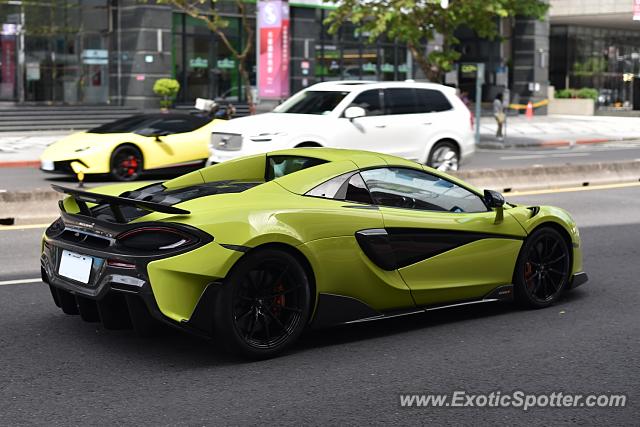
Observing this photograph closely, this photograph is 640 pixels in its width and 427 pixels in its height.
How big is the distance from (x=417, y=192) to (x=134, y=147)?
1171 cm

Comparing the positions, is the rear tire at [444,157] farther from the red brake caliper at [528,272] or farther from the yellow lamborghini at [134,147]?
the red brake caliper at [528,272]

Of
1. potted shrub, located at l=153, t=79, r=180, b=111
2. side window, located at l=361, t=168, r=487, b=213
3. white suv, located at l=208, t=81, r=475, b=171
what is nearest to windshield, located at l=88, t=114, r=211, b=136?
white suv, located at l=208, t=81, r=475, b=171

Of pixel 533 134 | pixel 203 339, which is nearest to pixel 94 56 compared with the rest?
pixel 533 134

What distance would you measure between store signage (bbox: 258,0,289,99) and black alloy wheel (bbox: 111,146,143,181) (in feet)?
46.4

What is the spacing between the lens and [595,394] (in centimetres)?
543

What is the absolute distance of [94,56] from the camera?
35812mm

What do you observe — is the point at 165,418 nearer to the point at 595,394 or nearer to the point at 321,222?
the point at 321,222

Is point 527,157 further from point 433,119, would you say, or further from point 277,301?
point 277,301

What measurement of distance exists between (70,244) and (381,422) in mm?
2357

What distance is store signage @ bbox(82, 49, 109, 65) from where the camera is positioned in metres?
35.8

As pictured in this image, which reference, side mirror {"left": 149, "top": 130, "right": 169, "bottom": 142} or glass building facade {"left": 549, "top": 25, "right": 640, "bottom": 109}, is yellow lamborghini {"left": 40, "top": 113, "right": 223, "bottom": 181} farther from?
glass building facade {"left": 549, "top": 25, "right": 640, "bottom": 109}

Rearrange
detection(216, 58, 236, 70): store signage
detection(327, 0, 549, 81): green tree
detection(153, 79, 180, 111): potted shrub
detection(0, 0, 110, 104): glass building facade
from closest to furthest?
detection(327, 0, 549, 81): green tree, detection(0, 0, 110, 104): glass building facade, detection(153, 79, 180, 111): potted shrub, detection(216, 58, 236, 70): store signage

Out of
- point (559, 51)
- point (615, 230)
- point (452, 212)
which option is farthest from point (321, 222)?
point (559, 51)

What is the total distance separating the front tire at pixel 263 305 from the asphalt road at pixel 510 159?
35.1ft
